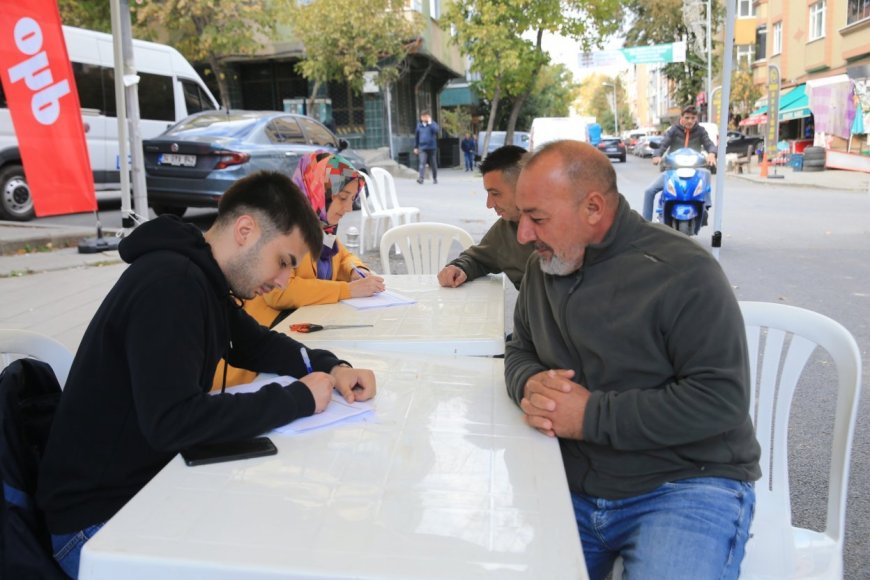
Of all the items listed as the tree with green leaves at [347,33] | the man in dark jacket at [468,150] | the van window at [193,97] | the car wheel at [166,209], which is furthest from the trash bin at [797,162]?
the car wheel at [166,209]

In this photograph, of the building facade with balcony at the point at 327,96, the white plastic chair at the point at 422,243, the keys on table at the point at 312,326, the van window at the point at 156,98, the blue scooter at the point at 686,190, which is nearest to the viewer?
the keys on table at the point at 312,326

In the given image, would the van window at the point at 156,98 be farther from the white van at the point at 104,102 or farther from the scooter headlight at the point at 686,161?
the scooter headlight at the point at 686,161

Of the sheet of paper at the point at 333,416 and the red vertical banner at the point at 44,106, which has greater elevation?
the red vertical banner at the point at 44,106

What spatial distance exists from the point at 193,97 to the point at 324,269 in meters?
11.0

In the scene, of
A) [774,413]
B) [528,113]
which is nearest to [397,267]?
[774,413]

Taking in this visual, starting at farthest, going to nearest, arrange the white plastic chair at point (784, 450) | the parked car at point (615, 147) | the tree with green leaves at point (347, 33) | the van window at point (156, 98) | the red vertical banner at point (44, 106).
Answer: the parked car at point (615, 147) → the tree with green leaves at point (347, 33) → the van window at point (156, 98) → the red vertical banner at point (44, 106) → the white plastic chair at point (784, 450)

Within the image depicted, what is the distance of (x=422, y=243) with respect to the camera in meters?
4.77

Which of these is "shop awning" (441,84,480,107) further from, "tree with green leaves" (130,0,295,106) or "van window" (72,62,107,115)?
"van window" (72,62,107,115)

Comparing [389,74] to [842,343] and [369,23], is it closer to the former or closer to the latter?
[369,23]

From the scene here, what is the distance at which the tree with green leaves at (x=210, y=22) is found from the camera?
58.3 ft

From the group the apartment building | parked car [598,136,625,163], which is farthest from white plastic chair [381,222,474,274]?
parked car [598,136,625,163]

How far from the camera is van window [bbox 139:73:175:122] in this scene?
1240cm

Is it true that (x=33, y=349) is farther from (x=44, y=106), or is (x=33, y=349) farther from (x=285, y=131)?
(x=285, y=131)

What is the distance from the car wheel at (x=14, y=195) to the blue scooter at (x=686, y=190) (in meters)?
8.47
